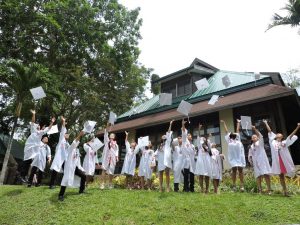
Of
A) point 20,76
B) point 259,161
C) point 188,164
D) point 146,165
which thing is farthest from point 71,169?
point 20,76

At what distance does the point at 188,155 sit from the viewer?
1013cm

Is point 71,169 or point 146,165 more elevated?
point 146,165

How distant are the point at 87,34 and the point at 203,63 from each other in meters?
7.95

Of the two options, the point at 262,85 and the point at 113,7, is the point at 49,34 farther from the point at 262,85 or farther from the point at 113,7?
the point at 262,85

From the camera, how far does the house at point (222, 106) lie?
13.8m

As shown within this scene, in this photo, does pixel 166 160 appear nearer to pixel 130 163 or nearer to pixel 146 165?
pixel 146 165

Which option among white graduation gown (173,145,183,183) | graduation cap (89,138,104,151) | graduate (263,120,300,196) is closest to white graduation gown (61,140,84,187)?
graduation cap (89,138,104,151)

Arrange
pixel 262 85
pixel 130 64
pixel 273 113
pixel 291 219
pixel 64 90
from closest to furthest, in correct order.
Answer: pixel 291 219 < pixel 273 113 < pixel 262 85 < pixel 64 90 < pixel 130 64

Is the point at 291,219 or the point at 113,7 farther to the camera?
the point at 113,7

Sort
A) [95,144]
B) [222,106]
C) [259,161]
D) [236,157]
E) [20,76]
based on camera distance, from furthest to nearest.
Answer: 1. [20,76]
2. [222,106]
3. [95,144]
4. [236,157]
5. [259,161]

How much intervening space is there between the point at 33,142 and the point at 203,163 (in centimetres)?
599

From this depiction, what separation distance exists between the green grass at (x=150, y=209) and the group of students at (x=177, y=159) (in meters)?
0.64

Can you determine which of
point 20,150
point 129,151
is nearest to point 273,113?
point 129,151

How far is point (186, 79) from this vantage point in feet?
67.4
